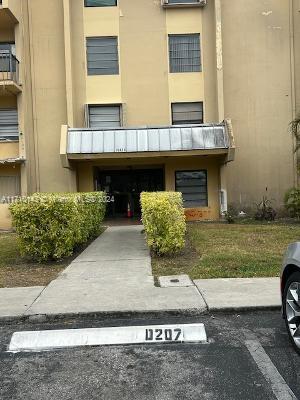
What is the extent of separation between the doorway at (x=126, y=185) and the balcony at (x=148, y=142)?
11.2ft

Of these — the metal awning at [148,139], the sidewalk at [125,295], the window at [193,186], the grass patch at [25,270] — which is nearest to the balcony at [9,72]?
the metal awning at [148,139]

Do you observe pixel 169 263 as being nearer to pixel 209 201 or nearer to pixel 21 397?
pixel 21 397

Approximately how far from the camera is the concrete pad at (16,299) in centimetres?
571

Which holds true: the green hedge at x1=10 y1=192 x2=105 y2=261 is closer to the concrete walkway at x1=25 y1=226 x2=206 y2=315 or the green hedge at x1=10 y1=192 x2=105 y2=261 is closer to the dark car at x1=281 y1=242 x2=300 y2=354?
the concrete walkway at x1=25 y1=226 x2=206 y2=315

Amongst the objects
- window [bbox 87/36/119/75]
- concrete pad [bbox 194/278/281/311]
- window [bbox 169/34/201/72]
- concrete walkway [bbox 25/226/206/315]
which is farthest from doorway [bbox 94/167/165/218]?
concrete pad [bbox 194/278/281/311]

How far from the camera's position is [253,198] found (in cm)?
1923

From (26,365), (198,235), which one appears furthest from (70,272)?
(198,235)

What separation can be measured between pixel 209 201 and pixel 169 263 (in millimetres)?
10505

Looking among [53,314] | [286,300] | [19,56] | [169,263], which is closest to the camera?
[286,300]

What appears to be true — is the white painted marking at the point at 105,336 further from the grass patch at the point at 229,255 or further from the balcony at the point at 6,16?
the balcony at the point at 6,16

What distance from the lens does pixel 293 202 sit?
1784cm

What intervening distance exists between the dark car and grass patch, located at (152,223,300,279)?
300 cm

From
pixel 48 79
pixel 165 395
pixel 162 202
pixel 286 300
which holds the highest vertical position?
pixel 48 79

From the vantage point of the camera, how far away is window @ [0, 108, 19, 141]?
19.0 m
